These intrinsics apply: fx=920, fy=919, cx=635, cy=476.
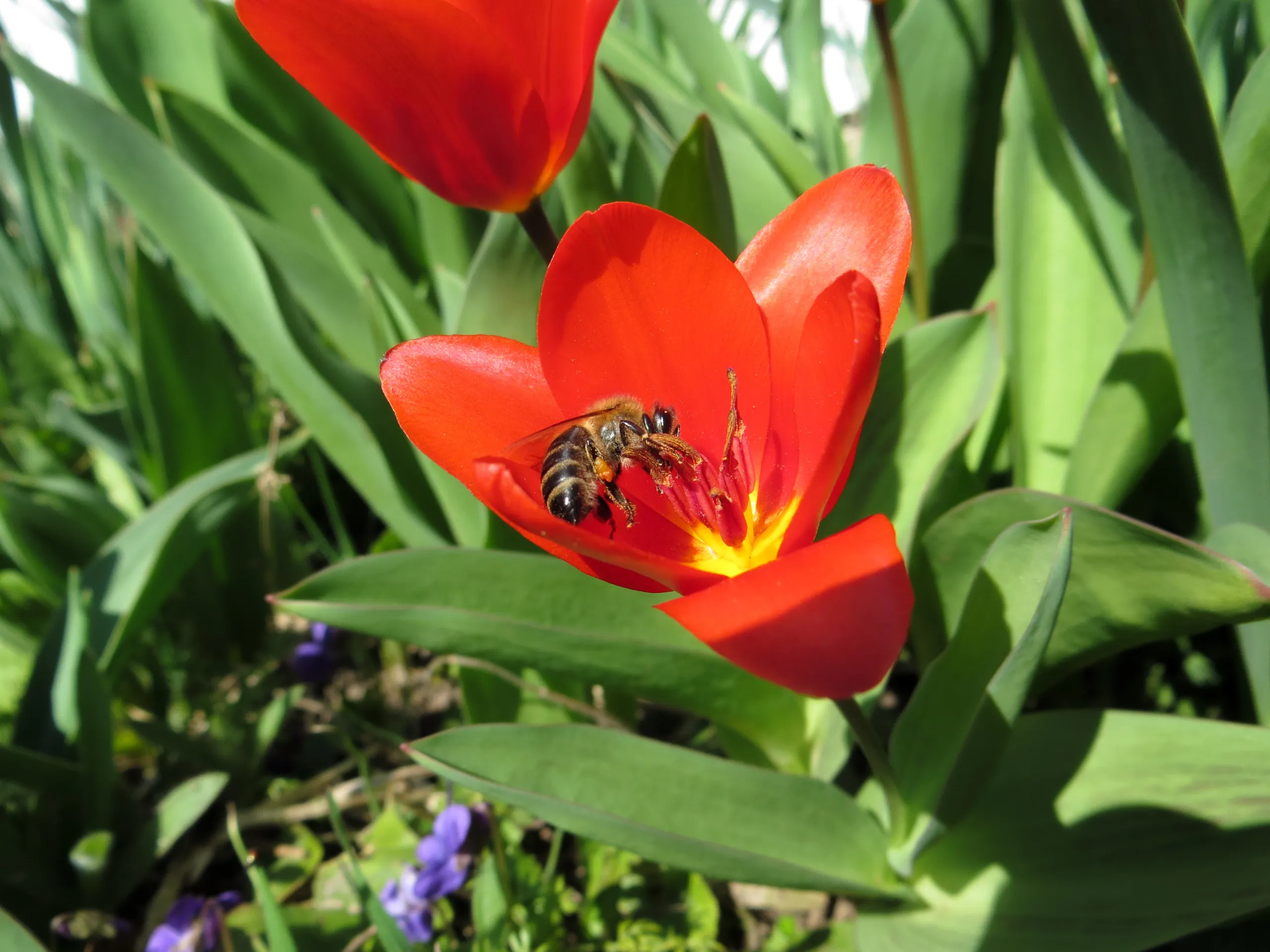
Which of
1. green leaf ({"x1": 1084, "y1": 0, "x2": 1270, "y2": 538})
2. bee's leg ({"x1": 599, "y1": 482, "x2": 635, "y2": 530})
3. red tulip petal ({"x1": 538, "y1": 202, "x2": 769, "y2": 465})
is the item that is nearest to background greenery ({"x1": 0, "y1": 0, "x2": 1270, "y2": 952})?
green leaf ({"x1": 1084, "y1": 0, "x2": 1270, "y2": 538})

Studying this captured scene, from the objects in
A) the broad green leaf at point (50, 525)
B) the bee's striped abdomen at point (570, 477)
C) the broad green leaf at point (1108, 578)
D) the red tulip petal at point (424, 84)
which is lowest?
the broad green leaf at point (50, 525)

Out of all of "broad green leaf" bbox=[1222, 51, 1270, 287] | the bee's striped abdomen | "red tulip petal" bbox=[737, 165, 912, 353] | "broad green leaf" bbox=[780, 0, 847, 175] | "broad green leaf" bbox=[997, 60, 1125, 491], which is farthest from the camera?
"broad green leaf" bbox=[780, 0, 847, 175]

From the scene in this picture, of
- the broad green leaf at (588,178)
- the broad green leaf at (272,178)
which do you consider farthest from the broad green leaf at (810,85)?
the broad green leaf at (272,178)

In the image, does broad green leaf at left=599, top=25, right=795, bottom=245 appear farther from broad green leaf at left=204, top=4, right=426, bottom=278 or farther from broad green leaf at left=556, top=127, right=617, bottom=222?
broad green leaf at left=204, top=4, right=426, bottom=278

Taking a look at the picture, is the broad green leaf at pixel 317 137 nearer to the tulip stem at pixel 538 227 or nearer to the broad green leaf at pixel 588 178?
the broad green leaf at pixel 588 178

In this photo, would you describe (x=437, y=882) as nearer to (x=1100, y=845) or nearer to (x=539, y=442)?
(x=539, y=442)

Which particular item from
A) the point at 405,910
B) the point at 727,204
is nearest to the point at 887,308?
the point at 727,204

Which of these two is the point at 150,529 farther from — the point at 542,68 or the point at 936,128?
the point at 936,128

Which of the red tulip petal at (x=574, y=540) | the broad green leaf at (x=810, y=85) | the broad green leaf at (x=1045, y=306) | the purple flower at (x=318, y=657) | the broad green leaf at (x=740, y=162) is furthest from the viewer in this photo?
the broad green leaf at (x=810, y=85)
